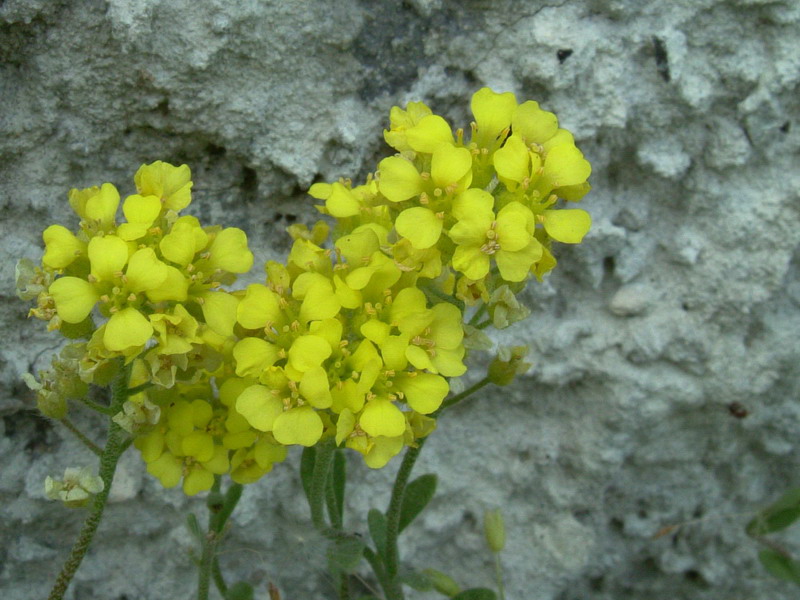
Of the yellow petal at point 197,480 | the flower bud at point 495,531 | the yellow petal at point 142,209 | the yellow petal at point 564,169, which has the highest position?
the yellow petal at point 564,169

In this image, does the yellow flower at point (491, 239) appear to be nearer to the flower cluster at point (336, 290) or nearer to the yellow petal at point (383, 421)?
the flower cluster at point (336, 290)

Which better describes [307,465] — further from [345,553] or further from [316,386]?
[316,386]

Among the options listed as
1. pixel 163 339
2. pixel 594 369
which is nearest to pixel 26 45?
pixel 163 339

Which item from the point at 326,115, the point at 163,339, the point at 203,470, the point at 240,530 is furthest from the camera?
the point at 240,530

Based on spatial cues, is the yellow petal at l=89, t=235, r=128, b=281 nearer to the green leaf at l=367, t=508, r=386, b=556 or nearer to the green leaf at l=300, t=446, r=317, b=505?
the green leaf at l=300, t=446, r=317, b=505

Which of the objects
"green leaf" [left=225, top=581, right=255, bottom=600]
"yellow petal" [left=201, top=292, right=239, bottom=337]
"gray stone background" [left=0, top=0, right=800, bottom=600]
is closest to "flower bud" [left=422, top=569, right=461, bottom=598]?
"gray stone background" [left=0, top=0, right=800, bottom=600]

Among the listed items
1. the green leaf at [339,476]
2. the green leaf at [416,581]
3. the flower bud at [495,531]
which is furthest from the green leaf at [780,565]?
the green leaf at [339,476]

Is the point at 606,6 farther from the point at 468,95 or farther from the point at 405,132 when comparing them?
the point at 405,132
